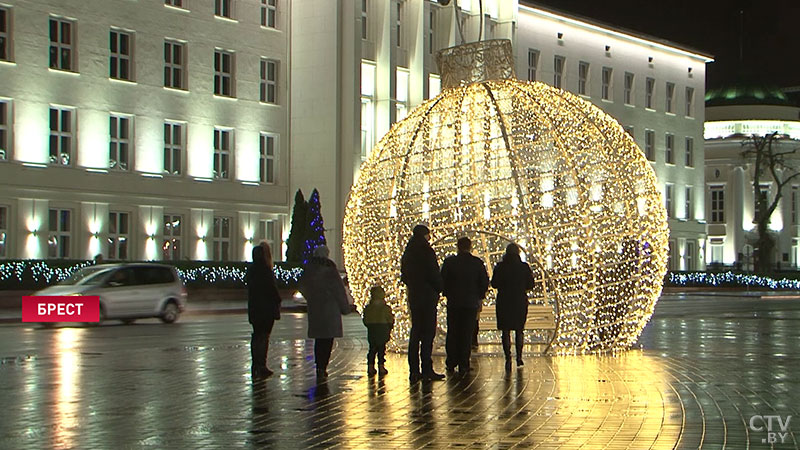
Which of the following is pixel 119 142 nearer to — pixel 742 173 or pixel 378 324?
pixel 378 324

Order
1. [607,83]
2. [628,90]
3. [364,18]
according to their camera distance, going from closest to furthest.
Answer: [364,18]
[607,83]
[628,90]

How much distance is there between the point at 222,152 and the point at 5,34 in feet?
29.8

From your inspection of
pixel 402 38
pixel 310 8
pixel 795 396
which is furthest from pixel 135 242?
pixel 795 396

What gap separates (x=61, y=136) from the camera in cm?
3869

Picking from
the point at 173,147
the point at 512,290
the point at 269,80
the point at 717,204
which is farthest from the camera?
the point at 717,204

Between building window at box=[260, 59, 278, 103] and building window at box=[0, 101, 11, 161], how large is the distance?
1078 cm

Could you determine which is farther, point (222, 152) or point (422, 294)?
point (222, 152)

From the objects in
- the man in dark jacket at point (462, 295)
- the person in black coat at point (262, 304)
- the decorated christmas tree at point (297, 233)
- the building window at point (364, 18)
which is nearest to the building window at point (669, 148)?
the building window at point (364, 18)

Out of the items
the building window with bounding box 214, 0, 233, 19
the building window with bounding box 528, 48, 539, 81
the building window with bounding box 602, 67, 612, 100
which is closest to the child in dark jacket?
the building window with bounding box 214, 0, 233, 19

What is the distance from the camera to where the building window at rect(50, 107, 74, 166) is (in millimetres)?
38500

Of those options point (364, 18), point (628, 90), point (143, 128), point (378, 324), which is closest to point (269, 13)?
point (364, 18)

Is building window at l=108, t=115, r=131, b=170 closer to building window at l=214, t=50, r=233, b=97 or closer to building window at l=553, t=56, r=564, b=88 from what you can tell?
building window at l=214, t=50, r=233, b=97

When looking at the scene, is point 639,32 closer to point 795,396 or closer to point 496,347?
point 496,347

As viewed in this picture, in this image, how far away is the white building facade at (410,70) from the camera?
46.7 m
